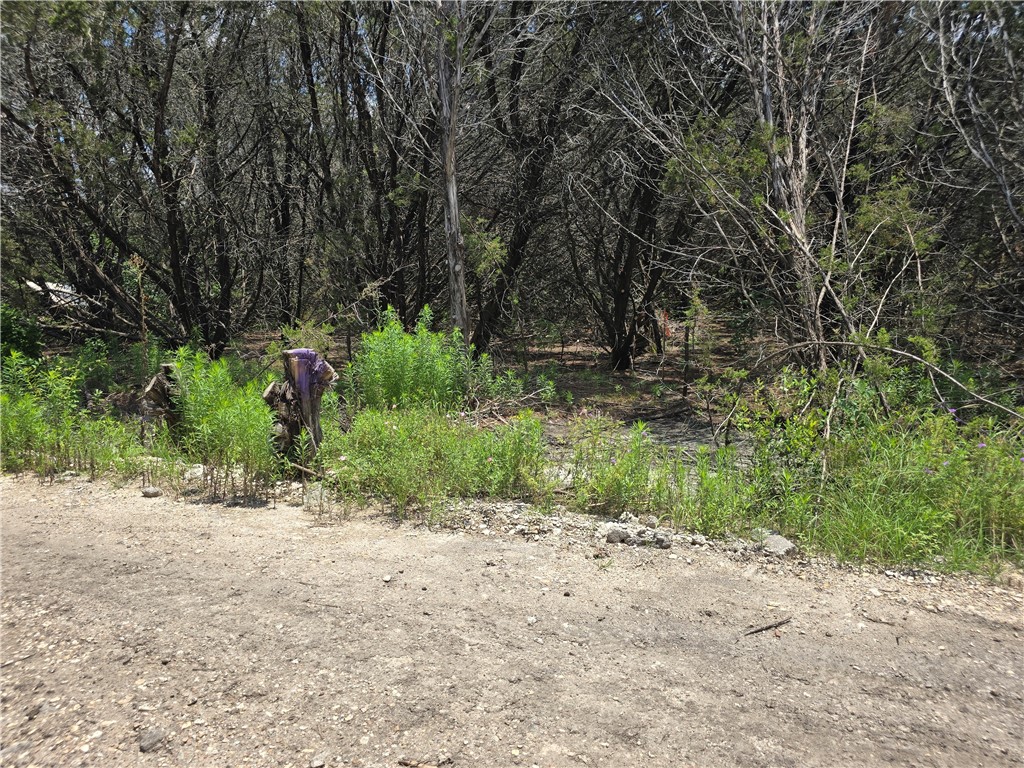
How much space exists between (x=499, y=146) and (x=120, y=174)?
5716 mm

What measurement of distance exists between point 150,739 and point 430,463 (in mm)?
2793

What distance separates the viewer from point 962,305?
850 cm

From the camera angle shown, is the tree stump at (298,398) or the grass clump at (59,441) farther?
the grass clump at (59,441)

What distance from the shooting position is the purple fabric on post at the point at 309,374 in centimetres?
523

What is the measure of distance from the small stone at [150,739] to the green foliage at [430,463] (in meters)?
2.24

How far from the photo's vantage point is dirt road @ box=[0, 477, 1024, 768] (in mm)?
2326

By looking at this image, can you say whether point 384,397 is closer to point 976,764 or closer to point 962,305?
point 976,764

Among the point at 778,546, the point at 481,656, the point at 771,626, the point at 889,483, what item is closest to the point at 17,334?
the point at 481,656

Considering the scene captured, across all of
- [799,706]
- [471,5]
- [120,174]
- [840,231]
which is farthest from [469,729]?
[120,174]

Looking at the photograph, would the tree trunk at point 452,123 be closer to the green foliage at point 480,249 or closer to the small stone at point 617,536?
the green foliage at point 480,249

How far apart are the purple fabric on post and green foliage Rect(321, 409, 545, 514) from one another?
0.44 metres

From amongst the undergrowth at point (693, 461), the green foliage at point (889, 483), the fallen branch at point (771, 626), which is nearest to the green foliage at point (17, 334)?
the undergrowth at point (693, 461)

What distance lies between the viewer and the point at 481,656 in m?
2.82

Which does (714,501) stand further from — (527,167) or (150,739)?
(527,167)
